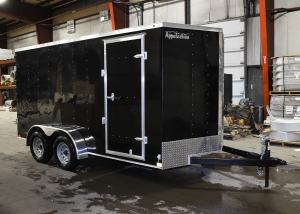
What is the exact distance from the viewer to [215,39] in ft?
16.3

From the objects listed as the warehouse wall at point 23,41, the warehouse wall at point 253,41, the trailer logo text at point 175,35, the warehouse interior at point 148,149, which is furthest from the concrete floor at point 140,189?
the warehouse wall at point 23,41

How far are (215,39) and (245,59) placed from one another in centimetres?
803

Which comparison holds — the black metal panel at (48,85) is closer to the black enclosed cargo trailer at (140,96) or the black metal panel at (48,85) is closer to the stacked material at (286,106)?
the black enclosed cargo trailer at (140,96)

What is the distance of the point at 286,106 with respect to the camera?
8.73 metres

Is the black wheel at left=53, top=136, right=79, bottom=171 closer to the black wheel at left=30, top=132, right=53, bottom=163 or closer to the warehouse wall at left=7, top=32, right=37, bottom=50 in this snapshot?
the black wheel at left=30, top=132, right=53, bottom=163

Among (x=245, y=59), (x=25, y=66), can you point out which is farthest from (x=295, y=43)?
(x=25, y=66)

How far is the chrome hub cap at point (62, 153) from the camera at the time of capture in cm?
566

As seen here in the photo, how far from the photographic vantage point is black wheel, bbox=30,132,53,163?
19.7 feet

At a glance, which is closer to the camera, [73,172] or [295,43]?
[73,172]

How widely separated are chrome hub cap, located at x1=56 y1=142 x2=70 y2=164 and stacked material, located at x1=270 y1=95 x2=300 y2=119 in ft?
21.5

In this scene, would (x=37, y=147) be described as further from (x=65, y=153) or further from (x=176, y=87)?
(x=176, y=87)

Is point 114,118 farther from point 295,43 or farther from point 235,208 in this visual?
point 295,43

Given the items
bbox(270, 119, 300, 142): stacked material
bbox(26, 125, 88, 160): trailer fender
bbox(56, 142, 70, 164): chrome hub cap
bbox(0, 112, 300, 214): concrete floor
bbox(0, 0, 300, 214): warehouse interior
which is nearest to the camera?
bbox(0, 112, 300, 214): concrete floor

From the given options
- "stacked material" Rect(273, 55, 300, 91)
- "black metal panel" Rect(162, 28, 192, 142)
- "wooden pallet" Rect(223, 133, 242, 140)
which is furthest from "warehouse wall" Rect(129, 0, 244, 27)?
"black metal panel" Rect(162, 28, 192, 142)
